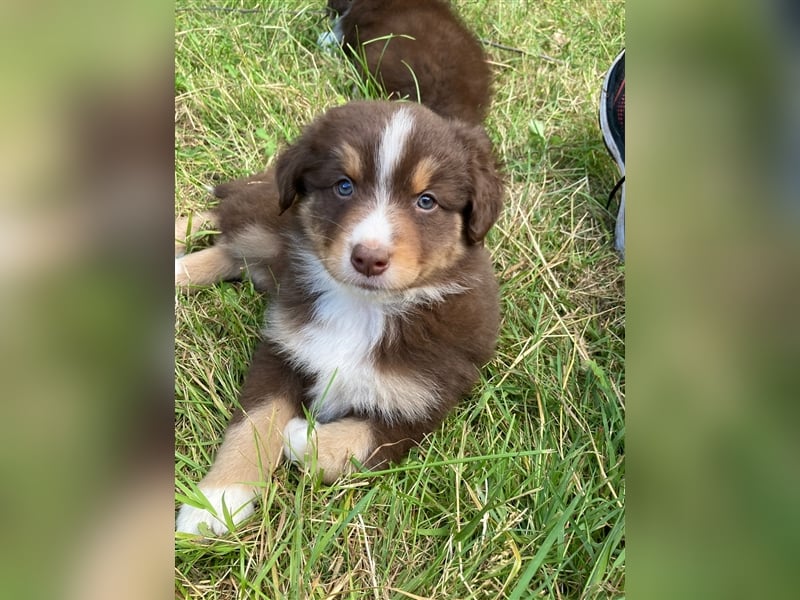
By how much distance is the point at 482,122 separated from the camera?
161 inches

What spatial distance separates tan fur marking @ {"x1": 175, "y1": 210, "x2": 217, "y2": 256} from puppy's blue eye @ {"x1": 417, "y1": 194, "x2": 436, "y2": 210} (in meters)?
1.49

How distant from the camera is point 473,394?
275 centimetres

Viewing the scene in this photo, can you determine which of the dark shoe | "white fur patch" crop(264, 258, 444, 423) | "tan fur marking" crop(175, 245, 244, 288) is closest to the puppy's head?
Answer: "white fur patch" crop(264, 258, 444, 423)

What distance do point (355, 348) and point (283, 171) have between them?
77 cm

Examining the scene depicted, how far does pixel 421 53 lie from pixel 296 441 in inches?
107

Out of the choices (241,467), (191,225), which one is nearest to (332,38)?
(191,225)

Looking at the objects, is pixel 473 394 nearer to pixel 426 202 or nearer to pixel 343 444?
pixel 343 444

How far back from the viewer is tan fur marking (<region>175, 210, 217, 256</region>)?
11.1 ft

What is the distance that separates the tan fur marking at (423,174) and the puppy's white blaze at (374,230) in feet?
0.54

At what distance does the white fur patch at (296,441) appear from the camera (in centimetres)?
234
